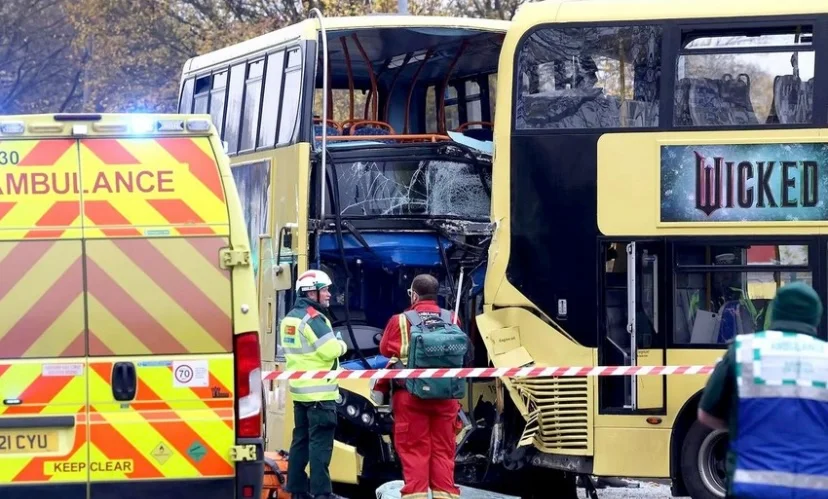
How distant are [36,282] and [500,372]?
13.3 ft

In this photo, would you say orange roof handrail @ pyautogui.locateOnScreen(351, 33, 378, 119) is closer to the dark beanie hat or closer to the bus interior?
the bus interior

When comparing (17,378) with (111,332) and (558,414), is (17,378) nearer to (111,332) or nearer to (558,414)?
(111,332)

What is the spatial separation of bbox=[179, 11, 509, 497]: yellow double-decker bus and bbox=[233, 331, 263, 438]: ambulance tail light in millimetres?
3385

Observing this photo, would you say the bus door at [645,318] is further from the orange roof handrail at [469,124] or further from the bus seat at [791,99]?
the orange roof handrail at [469,124]

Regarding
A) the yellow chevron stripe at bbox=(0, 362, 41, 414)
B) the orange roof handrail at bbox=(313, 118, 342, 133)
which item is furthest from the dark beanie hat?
the orange roof handrail at bbox=(313, 118, 342, 133)

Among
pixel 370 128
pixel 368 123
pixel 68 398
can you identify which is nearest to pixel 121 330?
pixel 68 398

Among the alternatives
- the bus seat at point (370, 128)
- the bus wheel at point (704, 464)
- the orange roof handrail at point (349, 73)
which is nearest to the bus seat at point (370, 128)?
the bus seat at point (370, 128)

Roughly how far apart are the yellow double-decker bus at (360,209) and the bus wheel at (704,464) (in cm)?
164

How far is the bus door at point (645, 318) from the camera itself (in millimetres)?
10344

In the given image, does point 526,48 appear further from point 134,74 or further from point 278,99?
point 134,74

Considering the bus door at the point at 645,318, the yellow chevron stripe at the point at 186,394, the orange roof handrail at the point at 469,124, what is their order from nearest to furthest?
the yellow chevron stripe at the point at 186,394 → the bus door at the point at 645,318 → the orange roof handrail at the point at 469,124

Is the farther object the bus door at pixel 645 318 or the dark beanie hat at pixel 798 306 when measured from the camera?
the bus door at pixel 645 318

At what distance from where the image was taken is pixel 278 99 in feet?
40.6

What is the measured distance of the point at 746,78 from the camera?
33.9 feet
